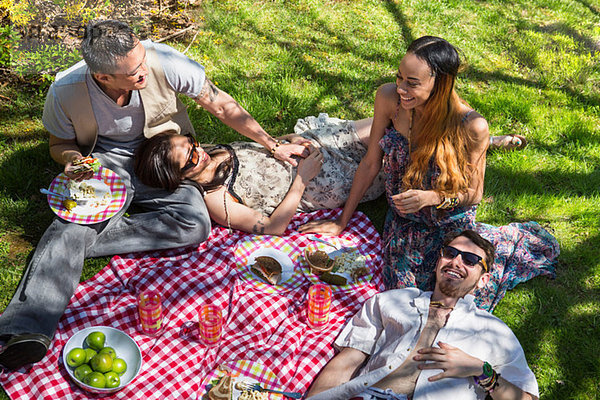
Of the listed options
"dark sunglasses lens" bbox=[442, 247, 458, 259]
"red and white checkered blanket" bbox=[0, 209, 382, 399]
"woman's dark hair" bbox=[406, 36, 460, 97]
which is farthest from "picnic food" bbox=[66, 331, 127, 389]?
"woman's dark hair" bbox=[406, 36, 460, 97]

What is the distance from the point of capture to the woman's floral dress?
434cm

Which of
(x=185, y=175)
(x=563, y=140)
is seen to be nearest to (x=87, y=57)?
(x=185, y=175)

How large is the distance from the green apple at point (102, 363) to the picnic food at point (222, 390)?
665 millimetres

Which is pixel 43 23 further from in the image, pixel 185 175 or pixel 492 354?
pixel 492 354

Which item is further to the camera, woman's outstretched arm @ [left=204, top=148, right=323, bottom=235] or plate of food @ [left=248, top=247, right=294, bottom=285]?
Answer: woman's outstretched arm @ [left=204, top=148, right=323, bottom=235]

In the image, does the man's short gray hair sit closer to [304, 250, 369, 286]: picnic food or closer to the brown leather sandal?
[304, 250, 369, 286]: picnic food

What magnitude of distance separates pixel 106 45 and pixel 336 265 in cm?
244

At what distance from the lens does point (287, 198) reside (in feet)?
15.3

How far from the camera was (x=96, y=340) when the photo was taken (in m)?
3.64

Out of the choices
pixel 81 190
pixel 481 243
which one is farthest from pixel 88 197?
pixel 481 243

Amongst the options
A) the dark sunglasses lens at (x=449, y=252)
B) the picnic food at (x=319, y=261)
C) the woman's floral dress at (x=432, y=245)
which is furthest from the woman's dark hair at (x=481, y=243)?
the picnic food at (x=319, y=261)

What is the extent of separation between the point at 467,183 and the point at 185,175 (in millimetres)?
2223

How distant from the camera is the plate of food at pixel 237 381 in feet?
11.7

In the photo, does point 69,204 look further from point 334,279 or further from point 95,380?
point 334,279
